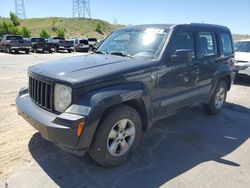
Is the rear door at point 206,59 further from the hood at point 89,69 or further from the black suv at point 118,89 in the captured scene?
the hood at point 89,69

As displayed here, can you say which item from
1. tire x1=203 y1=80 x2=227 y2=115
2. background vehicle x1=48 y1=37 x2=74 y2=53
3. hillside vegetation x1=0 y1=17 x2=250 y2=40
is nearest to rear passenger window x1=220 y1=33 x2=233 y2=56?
tire x1=203 y1=80 x2=227 y2=115

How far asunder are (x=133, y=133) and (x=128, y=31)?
2039 mm

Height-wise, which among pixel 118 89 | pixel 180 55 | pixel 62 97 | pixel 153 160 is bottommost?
pixel 153 160

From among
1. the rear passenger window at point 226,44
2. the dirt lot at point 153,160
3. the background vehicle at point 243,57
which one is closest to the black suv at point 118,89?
the dirt lot at point 153,160

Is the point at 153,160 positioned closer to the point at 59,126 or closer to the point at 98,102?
the point at 98,102

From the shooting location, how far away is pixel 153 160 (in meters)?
4.21

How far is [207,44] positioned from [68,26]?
7012 centimetres

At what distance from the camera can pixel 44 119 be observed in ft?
11.7

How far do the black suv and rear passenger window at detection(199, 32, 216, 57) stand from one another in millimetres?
Result: 21

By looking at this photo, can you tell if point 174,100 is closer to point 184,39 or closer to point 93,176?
point 184,39

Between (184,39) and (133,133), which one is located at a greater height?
(184,39)

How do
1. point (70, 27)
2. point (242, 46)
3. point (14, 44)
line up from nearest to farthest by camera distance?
1. point (242, 46)
2. point (14, 44)
3. point (70, 27)

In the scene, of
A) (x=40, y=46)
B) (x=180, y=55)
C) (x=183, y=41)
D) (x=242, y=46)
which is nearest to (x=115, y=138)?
(x=180, y=55)

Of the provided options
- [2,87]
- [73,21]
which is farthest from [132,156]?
[73,21]
